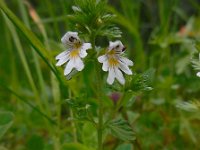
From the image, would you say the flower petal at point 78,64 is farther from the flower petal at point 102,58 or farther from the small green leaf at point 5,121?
the small green leaf at point 5,121

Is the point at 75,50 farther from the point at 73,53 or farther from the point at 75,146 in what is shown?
the point at 75,146

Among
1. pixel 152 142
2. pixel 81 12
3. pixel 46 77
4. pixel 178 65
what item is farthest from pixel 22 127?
pixel 46 77

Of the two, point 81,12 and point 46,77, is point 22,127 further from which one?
point 46,77

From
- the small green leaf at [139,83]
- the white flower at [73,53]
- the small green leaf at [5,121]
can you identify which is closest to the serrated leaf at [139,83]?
the small green leaf at [139,83]

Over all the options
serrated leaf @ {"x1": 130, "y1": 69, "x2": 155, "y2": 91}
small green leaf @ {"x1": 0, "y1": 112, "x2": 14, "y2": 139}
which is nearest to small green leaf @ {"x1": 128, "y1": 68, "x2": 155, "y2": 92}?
serrated leaf @ {"x1": 130, "y1": 69, "x2": 155, "y2": 91}

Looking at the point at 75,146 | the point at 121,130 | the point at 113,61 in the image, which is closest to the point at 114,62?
the point at 113,61

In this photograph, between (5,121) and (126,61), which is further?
(5,121)

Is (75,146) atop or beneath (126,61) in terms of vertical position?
beneath
